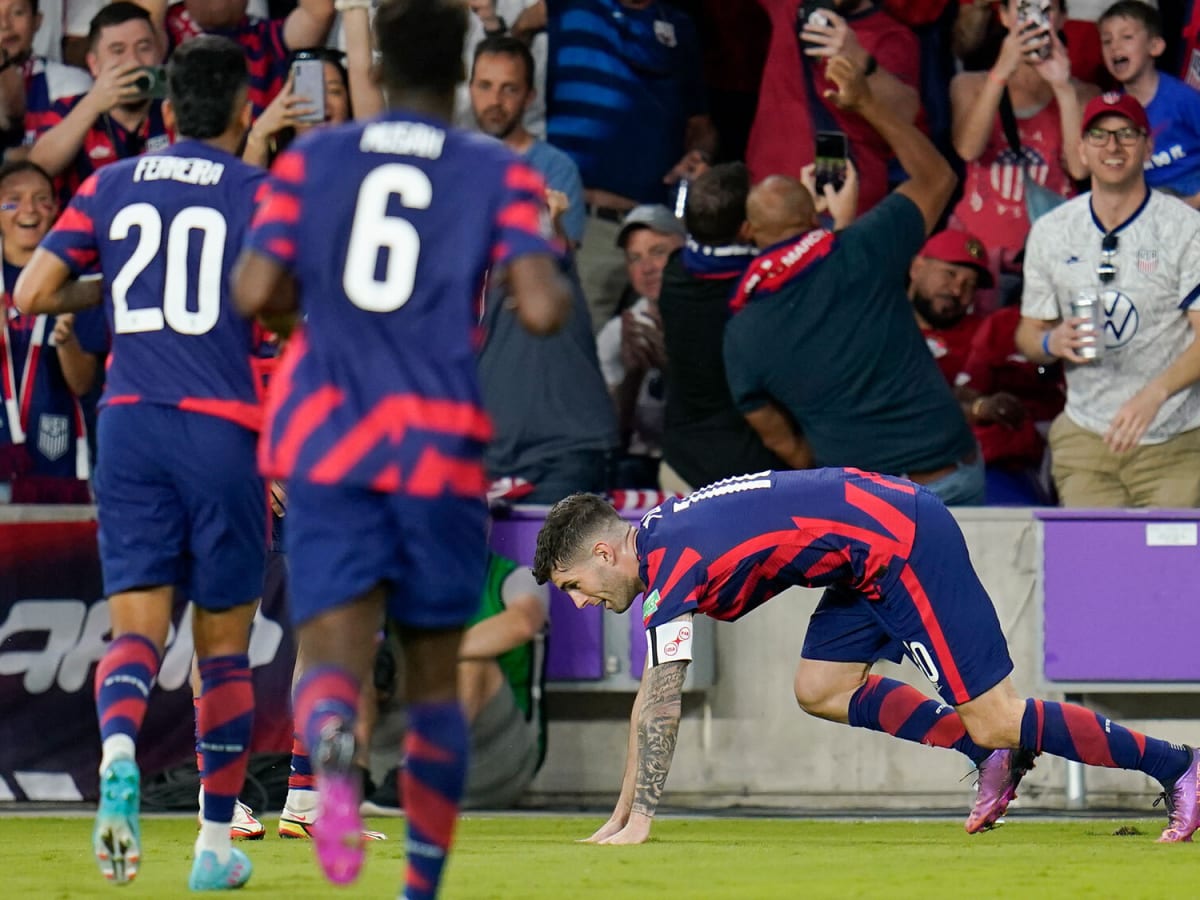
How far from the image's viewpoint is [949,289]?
378 inches

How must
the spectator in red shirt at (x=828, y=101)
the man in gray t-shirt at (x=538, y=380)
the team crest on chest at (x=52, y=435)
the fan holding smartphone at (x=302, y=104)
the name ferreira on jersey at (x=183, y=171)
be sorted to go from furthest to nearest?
the spectator in red shirt at (x=828, y=101), the team crest on chest at (x=52, y=435), the man in gray t-shirt at (x=538, y=380), the fan holding smartphone at (x=302, y=104), the name ferreira on jersey at (x=183, y=171)

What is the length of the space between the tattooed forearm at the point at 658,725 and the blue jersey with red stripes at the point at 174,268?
1.70m

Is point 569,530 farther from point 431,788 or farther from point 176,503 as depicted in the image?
point 431,788

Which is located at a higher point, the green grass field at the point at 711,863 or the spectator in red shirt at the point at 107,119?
the spectator in red shirt at the point at 107,119

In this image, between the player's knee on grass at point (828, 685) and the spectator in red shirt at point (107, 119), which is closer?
the player's knee on grass at point (828, 685)

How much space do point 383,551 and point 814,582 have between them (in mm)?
2811

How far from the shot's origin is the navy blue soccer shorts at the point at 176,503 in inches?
204

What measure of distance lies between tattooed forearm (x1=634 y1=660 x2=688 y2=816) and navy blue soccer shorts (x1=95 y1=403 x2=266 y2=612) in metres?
1.59

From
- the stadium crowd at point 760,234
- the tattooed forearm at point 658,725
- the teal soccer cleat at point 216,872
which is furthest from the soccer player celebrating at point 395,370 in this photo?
the stadium crowd at point 760,234

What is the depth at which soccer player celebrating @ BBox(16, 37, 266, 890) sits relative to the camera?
5195mm

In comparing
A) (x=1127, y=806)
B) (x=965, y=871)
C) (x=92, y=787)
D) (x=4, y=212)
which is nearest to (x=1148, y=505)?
(x=1127, y=806)

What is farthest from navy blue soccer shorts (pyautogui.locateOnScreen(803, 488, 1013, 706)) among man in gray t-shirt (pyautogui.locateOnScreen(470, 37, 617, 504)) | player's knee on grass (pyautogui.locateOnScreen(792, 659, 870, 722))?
man in gray t-shirt (pyautogui.locateOnScreen(470, 37, 617, 504))

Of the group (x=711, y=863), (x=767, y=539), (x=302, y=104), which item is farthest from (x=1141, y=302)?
(x=711, y=863)

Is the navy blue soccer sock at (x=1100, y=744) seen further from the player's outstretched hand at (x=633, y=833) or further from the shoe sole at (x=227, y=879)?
the shoe sole at (x=227, y=879)
